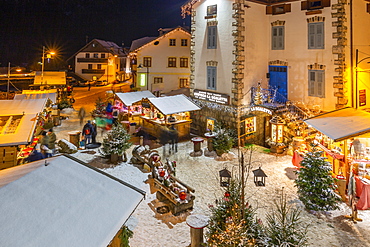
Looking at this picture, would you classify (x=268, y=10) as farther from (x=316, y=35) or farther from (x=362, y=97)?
(x=362, y=97)

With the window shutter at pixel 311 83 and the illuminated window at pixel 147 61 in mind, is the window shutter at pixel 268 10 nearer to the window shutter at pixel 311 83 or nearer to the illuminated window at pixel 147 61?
the window shutter at pixel 311 83

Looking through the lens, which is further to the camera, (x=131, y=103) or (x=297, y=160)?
(x=131, y=103)

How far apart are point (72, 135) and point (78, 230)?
14.5m

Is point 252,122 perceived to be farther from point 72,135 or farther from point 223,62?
point 72,135

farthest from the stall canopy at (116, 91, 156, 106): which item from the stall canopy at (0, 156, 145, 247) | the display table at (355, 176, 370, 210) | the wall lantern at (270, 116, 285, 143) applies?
the stall canopy at (0, 156, 145, 247)

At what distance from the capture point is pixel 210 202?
35.8ft

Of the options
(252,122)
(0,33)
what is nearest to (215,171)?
(252,122)

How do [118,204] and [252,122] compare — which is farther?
[252,122]

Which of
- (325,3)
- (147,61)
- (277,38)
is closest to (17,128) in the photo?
(277,38)

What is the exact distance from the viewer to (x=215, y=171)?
14172 millimetres

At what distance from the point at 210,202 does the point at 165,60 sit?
29.1 metres

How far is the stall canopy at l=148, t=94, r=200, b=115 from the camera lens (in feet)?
61.6

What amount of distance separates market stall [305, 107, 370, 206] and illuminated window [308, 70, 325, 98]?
3.62m

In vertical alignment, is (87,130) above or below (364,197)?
above
